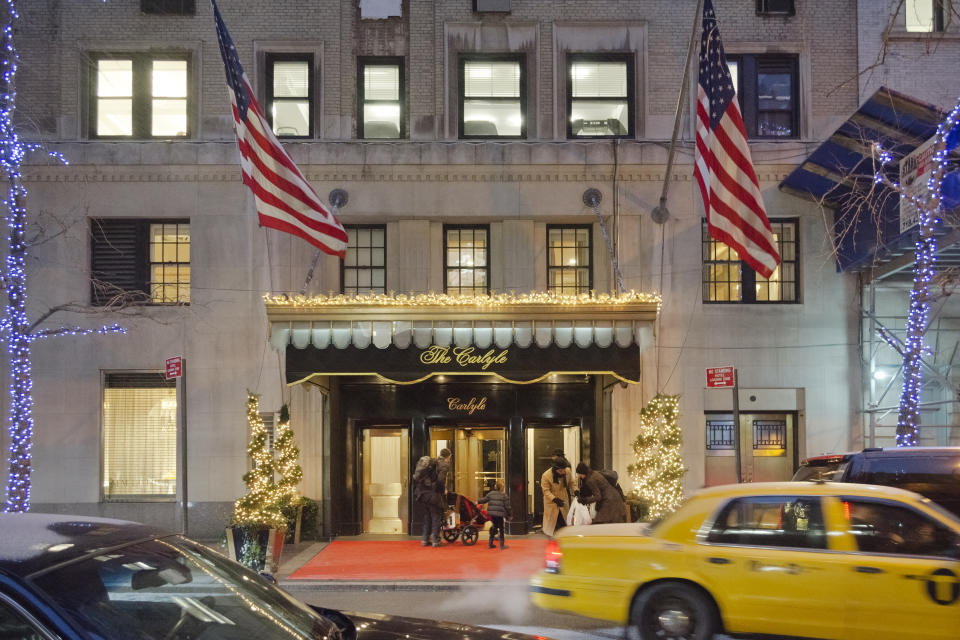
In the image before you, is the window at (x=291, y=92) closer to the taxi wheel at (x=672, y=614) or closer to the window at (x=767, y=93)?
the window at (x=767, y=93)

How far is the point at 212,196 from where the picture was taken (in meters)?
18.8

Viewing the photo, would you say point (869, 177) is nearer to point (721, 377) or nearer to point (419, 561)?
point (721, 377)

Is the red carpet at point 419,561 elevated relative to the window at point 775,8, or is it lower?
lower

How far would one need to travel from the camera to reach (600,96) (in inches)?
764

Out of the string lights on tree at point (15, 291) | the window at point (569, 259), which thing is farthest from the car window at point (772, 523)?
the string lights on tree at point (15, 291)

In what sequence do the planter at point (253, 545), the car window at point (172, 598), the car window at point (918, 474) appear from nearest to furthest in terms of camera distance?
the car window at point (172, 598)
the car window at point (918, 474)
the planter at point (253, 545)

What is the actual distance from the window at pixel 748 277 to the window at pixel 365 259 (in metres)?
6.79

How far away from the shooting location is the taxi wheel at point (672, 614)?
8.38 meters

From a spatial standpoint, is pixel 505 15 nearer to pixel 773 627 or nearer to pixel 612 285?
pixel 612 285

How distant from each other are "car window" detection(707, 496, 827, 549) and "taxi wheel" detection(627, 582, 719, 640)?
57cm

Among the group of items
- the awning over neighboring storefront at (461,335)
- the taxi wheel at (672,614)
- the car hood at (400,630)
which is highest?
the awning over neighboring storefront at (461,335)

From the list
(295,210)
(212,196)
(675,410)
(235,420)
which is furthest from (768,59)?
(235,420)

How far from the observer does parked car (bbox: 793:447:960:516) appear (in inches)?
404

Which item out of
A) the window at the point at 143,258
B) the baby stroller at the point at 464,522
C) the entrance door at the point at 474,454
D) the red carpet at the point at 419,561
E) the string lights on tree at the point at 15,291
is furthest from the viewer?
the entrance door at the point at 474,454
